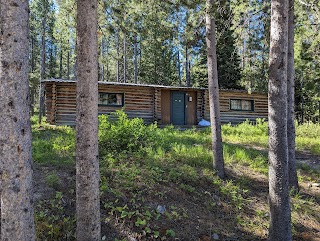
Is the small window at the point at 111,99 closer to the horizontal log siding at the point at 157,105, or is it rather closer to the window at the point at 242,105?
the horizontal log siding at the point at 157,105

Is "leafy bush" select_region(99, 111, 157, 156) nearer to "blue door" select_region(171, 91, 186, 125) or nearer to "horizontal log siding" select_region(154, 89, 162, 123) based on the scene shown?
"horizontal log siding" select_region(154, 89, 162, 123)

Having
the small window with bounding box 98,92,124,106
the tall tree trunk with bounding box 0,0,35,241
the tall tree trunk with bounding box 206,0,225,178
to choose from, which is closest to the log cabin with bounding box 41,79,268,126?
the small window with bounding box 98,92,124,106

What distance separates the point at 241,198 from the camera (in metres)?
6.14

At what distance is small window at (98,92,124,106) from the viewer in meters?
16.0

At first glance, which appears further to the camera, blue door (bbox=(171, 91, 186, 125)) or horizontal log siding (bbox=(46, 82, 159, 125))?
blue door (bbox=(171, 91, 186, 125))

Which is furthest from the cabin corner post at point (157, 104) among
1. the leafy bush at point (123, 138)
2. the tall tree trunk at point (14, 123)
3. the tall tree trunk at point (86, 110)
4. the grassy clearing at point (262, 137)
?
the tall tree trunk at point (14, 123)

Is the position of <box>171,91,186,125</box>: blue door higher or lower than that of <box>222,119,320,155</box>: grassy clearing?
higher

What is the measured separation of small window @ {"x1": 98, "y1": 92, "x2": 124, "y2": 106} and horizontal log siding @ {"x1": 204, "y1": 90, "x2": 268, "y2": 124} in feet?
19.1

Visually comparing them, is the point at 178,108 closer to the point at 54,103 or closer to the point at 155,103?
the point at 155,103

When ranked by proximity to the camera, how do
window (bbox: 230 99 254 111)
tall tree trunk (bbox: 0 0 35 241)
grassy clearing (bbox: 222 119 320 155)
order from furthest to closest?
window (bbox: 230 99 254 111)
grassy clearing (bbox: 222 119 320 155)
tall tree trunk (bbox: 0 0 35 241)

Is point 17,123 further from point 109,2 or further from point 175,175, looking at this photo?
point 175,175

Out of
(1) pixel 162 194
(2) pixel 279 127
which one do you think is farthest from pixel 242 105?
(2) pixel 279 127

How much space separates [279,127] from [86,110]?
3011 millimetres

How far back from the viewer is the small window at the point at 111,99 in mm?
16047
